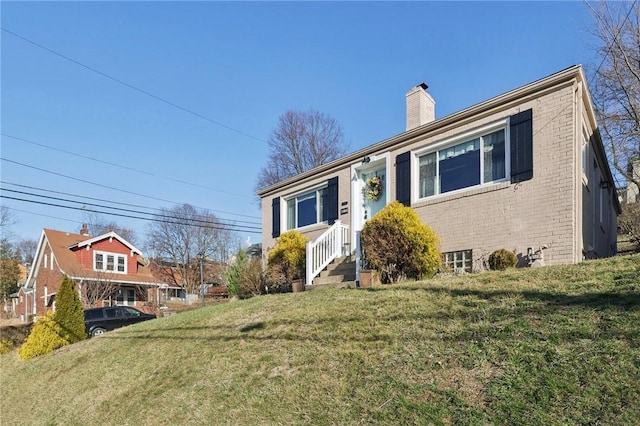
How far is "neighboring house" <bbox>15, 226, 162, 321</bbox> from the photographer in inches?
1072

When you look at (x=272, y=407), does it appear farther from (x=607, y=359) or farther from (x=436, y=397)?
(x=607, y=359)

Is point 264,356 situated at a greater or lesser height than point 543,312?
lesser

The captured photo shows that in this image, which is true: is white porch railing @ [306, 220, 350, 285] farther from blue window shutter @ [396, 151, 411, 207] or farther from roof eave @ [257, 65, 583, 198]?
roof eave @ [257, 65, 583, 198]

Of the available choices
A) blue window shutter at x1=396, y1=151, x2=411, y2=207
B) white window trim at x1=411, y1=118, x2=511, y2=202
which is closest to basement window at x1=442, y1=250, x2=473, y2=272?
white window trim at x1=411, y1=118, x2=511, y2=202

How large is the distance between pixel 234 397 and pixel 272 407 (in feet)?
2.23

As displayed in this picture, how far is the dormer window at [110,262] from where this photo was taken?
29372mm

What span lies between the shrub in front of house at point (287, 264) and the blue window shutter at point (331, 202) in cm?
125

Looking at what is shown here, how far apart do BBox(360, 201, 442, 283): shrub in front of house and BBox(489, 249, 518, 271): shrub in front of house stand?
107 cm

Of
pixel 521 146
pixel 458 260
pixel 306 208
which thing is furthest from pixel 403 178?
pixel 306 208

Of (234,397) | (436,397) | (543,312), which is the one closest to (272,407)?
(234,397)

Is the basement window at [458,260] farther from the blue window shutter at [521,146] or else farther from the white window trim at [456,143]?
the blue window shutter at [521,146]

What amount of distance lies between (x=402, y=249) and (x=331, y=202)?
16.3ft

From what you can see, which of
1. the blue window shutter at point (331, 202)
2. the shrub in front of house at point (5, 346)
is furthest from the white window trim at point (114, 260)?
the blue window shutter at point (331, 202)

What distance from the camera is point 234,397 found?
475 cm
